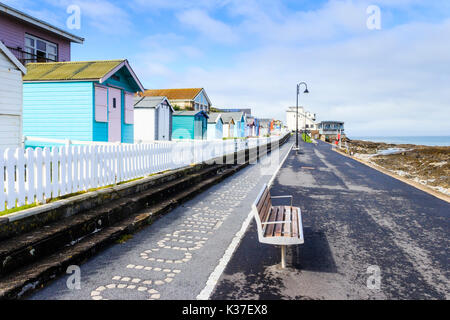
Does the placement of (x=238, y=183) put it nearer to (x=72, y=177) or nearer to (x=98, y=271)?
(x=72, y=177)

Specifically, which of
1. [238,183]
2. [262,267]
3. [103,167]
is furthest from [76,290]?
[238,183]

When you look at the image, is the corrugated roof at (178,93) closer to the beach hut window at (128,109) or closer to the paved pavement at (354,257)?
the beach hut window at (128,109)

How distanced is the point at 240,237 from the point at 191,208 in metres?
2.47

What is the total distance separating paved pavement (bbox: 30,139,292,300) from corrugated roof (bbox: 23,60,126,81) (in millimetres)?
9674

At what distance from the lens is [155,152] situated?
965 cm

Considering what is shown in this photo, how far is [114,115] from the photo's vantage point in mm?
16266

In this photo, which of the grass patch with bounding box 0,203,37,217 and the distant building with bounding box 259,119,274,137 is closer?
the grass patch with bounding box 0,203,37,217

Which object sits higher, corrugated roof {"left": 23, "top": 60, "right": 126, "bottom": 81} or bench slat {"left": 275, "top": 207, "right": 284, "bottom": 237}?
corrugated roof {"left": 23, "top": 60, "right": 126, "bottom": 81}

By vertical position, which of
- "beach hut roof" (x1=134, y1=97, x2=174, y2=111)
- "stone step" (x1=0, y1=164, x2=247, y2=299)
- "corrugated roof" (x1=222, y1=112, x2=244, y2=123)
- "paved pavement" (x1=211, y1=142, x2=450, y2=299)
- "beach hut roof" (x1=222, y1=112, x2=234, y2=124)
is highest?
"corrugated roof" (x1=222, y1=112, x2=244, y2=123)

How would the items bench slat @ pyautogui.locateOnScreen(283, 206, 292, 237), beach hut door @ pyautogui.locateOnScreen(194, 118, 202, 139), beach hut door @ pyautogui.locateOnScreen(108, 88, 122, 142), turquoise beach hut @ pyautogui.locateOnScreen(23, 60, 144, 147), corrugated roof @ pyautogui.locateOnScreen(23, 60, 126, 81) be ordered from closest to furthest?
bench slat @ pyautogui.locateOnScreen(283, 206, 292, 237) → turquoise beach hut @ pyautogui.locateOnScreen(23, 60, 144, 147) → corrugated roof @ pyautogui.locateOnScreen(23, 60, 126, 81) → beach hut door @ pyautogui.locateOnScreen(108, 88, 122, 142) → beach hut door @ pyautogui.locateOnScreen(194, 118, 202, 139)

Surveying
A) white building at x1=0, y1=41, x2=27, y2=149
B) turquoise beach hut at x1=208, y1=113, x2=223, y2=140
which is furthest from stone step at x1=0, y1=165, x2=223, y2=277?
turquoise beach hut at x1=208, y1=113, x2=223, y2=140

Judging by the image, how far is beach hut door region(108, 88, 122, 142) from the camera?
1586 cm

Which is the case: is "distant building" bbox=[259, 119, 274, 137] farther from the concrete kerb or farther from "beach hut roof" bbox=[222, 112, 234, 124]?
the concrete kerb

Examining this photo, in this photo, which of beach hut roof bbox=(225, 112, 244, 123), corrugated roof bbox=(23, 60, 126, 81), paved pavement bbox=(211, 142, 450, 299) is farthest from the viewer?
beach hut roof bbox=(225, 112, 244, 123)
